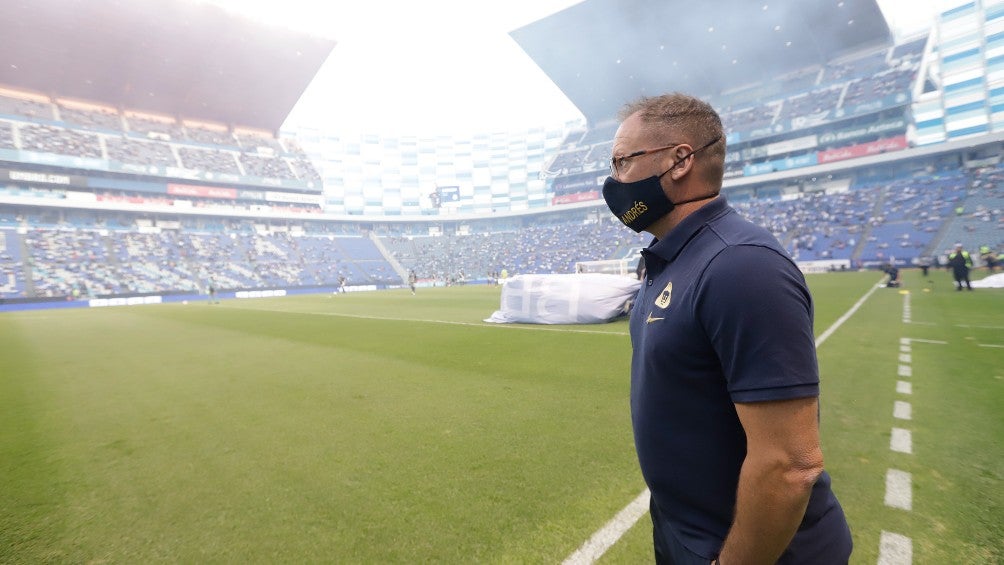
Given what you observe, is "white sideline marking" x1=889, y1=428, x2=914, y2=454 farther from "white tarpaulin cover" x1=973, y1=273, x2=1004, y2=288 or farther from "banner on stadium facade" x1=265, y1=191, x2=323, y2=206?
"banner on stadium facade" x1=265, y1=191, x2=323, y2=206

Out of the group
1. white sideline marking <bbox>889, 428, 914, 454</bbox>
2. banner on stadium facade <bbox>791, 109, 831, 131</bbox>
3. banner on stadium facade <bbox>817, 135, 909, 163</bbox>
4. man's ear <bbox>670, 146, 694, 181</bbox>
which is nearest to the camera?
man's ear <bbox>670, 146, 694, 181</bbox>

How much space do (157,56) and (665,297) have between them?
66.6 meters

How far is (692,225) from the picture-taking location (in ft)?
4.71

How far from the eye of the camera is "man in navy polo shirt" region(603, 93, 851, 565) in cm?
106

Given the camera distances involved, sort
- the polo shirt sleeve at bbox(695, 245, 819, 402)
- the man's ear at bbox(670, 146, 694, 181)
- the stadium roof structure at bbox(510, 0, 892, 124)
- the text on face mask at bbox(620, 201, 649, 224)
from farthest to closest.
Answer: the stadium roof structure at bbox(510, 0, 892, 124) < the text on face mask at bbox(620, 201, 649, 224) < the man's ear at bbox(670, 146, 694, 181) < the polo shirt sleeve at bbox(695, 245, 819, 402)

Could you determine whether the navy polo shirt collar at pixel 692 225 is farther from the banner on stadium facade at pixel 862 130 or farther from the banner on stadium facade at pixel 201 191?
the banner on stadium facade at pixel 201 191

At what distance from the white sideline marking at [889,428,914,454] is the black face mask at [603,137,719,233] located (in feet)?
11.7

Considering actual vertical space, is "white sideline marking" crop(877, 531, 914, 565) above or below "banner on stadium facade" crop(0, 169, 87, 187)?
below

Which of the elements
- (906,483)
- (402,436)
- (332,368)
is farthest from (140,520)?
(906,483)

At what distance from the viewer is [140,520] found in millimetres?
2820

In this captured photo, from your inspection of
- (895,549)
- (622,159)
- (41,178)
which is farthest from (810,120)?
(41,178)

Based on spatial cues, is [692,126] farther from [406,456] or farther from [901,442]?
[901,442]

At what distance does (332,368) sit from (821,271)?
43630 millimetres

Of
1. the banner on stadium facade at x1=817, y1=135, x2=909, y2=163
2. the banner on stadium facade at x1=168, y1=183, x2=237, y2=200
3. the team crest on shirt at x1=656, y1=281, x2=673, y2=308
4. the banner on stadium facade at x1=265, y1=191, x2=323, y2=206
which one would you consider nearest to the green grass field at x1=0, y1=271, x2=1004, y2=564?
the team crest on shirt at x1=656, y1=281, x2=673, y2=308
